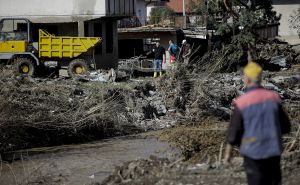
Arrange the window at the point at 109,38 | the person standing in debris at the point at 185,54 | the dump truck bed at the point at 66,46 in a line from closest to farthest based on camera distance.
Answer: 1. the person standing in debris at the point at 185,54
2. the dump truck bed at the point at 66,46
3. the window at the point at 109,38

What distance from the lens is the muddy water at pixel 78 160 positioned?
39.8 ft

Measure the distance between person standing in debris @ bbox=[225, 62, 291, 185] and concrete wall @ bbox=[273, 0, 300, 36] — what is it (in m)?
42.6

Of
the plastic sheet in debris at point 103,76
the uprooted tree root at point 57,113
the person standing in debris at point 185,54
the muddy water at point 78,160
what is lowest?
the muddy water at point 78,160

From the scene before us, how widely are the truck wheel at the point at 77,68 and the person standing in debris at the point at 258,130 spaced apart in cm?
2123

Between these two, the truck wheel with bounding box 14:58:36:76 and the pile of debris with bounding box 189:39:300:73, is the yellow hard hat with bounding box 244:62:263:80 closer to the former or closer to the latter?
the truck wheel with bounding box 14:58:36:76

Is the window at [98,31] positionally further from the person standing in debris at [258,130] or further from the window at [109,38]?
the person standing in debris at [258,130]

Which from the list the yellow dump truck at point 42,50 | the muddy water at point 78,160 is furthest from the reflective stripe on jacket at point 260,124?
the yellow dump truck at point 42,50

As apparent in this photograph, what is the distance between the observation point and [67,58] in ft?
90.1

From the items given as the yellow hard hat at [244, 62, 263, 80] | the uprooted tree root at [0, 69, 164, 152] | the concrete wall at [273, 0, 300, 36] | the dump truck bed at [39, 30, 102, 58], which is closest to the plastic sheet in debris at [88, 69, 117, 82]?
the dump truck bed at [39, 30, 102, 58]

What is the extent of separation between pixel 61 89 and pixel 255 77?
13765 mm

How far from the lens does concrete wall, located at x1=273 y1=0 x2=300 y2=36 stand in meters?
47.2

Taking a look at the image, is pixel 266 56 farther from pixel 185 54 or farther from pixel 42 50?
pixel 42 50

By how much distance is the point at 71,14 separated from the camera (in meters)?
31.8

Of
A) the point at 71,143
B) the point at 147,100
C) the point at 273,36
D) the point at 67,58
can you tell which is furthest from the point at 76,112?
the point at 273,36
